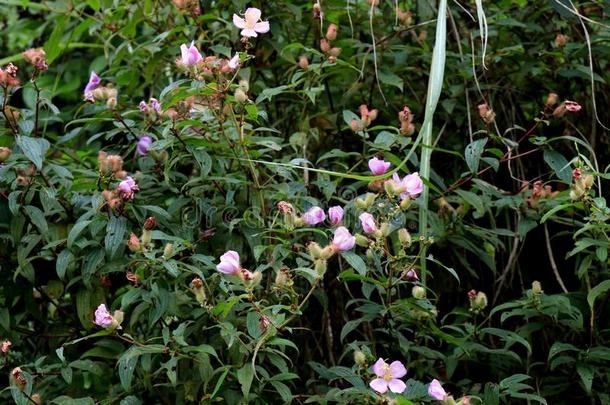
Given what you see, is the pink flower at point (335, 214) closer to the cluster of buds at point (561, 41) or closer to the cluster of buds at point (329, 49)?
the cluster of buds at point (329, 49)

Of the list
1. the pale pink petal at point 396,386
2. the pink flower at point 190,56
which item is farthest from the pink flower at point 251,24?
the pale pink petal at point 396,386

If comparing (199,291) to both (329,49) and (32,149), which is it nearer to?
(32,149)

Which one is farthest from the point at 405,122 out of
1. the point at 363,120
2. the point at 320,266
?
the point at 320,266

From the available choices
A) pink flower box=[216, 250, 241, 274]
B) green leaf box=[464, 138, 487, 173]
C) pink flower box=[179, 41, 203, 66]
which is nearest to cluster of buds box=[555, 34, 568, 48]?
green leaf box=[464, 138, 487, 173]

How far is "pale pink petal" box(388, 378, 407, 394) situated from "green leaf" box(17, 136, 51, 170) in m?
0.71

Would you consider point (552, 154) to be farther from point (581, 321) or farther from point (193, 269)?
point (193, 269)

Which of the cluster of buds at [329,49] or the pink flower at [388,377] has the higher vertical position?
the cluster of buds at [329,49]

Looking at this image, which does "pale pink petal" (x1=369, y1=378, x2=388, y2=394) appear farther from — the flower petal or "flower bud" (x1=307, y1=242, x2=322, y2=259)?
"flower bud" (x1=307, y1=242, x2=322, y2=259)

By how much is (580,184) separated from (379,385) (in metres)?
0.48

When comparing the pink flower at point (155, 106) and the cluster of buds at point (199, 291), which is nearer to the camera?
the cluster of buds at point (199, 291)

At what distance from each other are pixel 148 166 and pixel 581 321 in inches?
33.9

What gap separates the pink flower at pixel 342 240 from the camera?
5.34 feet

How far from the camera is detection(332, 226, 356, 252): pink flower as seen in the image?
1.63 metres

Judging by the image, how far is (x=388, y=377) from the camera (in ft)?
5.31
